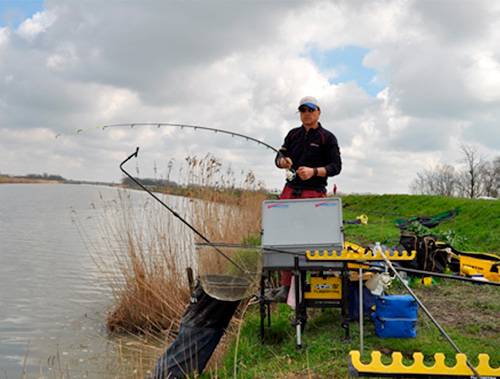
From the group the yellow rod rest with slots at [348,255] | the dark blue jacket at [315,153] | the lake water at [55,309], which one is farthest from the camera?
the lake water at [55,309]

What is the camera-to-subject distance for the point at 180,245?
21.8 ft

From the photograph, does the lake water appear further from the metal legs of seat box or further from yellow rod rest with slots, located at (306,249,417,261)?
yellow rod rest with slots, located at (306,249,417,261)

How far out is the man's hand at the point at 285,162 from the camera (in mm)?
4359

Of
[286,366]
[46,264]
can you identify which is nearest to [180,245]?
[286,366]

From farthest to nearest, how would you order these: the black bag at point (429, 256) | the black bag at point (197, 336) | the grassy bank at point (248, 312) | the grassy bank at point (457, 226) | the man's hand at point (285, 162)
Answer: the grassy bank at point (457, 226)
the black bag at point (429, 256)
the man's hand at point (285, 162)
the black bag at point (197, 336)
the grassy bank at point (248, 312)

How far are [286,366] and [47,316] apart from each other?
5.21 metres

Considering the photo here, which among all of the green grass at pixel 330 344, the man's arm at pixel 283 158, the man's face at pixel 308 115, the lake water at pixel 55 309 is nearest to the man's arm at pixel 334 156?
the man's face at pixel 308 115

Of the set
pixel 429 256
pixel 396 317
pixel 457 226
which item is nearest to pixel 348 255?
pixel 396 317

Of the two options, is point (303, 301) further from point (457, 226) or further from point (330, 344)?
point (457, 226)

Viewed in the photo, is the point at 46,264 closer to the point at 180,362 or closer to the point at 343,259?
the point at 180,362

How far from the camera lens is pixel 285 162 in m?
4.37

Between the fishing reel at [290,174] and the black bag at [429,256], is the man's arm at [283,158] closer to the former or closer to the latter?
the fishing reel at [290,174]

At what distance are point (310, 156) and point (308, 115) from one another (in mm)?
341

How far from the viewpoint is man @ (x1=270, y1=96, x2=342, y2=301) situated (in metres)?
4.38
